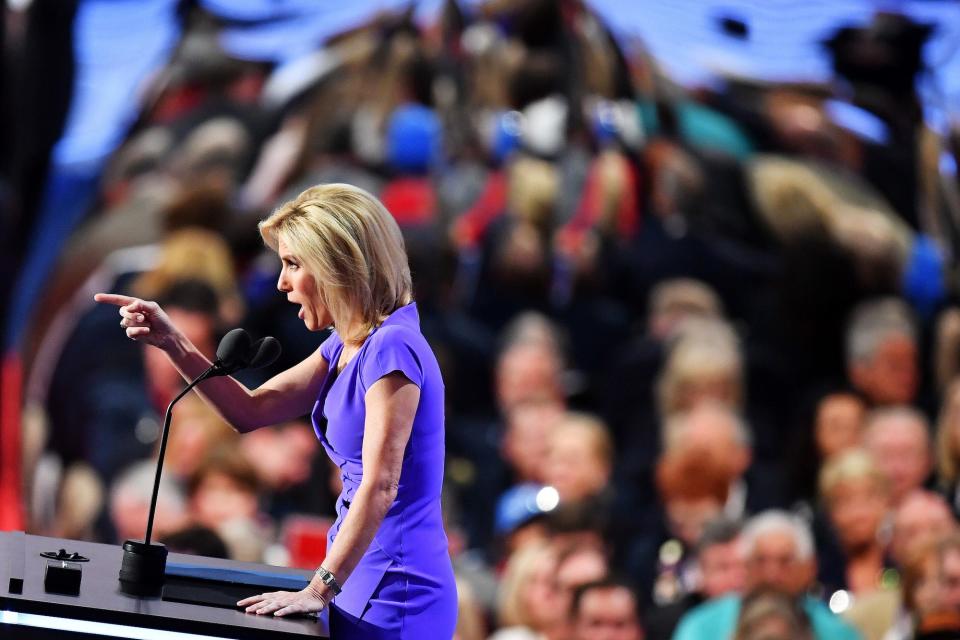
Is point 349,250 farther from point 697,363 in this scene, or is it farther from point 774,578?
point 774,578

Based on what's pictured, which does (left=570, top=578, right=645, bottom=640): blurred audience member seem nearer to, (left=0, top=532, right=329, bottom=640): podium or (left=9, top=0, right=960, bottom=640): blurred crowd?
(left=9, top=0, right=960, bottom=640): blurred crowd

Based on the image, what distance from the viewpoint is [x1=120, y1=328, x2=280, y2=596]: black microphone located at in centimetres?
183

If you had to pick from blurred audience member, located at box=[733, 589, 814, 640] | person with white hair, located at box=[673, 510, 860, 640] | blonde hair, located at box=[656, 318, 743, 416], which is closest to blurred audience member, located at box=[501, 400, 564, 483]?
blonde hair, located at box=[656, 318, 743, 416]

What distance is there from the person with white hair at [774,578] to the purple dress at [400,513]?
10.3ft

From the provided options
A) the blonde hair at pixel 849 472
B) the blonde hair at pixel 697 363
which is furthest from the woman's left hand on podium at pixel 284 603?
the blonde hair at pixel 849 472

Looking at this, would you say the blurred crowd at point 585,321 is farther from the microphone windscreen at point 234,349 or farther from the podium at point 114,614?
the podium at point 114,614

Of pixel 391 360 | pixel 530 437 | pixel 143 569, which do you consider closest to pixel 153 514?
pixel 143 569

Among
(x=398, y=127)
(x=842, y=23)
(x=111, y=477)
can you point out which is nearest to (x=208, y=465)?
(x=111, y=477)

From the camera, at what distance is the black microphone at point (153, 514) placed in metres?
1.83

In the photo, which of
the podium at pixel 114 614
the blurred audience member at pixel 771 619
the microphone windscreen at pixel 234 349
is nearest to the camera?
the podium at pixel 114 614

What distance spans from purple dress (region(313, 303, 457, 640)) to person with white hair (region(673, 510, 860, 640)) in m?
3.15

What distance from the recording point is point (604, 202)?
5.10 m

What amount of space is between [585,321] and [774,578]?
123 cm

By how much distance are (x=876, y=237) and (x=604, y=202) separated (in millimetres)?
1085
